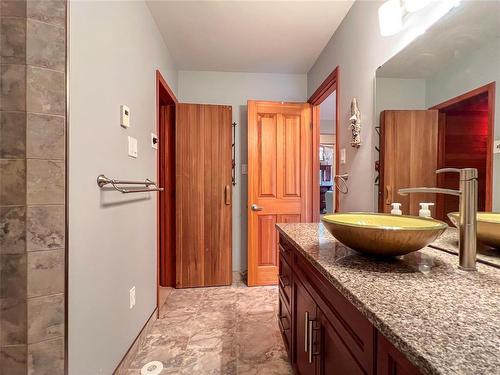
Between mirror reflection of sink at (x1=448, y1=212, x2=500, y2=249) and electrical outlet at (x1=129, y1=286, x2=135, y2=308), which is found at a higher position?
mirror reflection of sink at (x1=448, y1=212, x2=500, y2=249)

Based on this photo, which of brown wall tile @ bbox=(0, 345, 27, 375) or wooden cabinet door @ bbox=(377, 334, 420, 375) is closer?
wooden cabinet door @ bbox=(377, 334, 420, 375)

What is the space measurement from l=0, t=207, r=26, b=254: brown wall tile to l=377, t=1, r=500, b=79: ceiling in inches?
70.0

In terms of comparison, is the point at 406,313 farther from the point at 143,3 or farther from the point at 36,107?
the point at 143,3

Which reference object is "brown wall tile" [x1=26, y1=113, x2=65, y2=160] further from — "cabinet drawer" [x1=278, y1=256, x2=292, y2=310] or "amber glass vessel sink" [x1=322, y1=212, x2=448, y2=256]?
"cabinet drawer" [x1=278, y1=256, x2=292, y2=310]

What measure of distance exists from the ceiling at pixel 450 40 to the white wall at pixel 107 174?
1.51 meters

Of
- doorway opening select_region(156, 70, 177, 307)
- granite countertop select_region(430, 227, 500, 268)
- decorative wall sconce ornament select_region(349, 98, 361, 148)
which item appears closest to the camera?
granite countertop select_region(430, 227, 500, 268)

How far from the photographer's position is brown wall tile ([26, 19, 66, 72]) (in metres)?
0.86

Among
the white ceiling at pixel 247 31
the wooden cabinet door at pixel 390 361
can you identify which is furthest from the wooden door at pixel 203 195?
the wooden cabinet door at pixel 390 361

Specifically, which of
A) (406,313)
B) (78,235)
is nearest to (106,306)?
(78,235)

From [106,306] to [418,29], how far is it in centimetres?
206

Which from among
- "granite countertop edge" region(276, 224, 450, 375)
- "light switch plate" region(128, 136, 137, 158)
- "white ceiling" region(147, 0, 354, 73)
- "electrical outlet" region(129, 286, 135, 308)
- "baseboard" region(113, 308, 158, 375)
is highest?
"white ceiling" region(147, 0, 354, 73)

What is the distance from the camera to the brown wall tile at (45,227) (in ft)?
2.86

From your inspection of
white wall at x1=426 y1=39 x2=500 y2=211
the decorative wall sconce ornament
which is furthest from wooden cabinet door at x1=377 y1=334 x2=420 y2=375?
the decorative wall sconce ornament

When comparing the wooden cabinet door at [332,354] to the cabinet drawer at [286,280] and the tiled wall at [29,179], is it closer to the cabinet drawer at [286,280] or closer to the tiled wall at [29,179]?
the cabinet drawer at [286,280]
